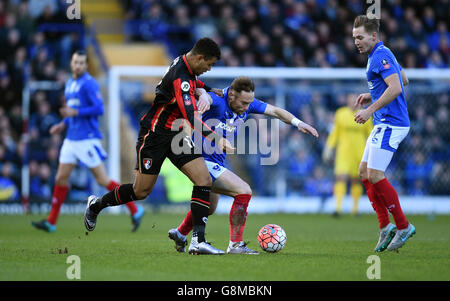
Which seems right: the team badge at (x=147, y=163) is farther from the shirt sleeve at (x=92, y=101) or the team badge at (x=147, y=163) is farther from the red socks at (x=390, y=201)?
the shirt sleeve at (x=92, y=101)

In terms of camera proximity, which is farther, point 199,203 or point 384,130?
point 384,130

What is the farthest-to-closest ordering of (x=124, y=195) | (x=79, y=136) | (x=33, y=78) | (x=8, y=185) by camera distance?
(x=33, y=78) < (x=8, y=185) < (x=79, y=136) < (x=124, y=195)

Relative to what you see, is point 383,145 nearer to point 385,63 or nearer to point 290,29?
point 385,63

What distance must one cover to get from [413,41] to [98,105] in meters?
12.2

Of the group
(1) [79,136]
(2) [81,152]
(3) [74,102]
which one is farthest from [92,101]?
(2) [81,152]

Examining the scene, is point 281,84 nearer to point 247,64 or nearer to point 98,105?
point 247,64

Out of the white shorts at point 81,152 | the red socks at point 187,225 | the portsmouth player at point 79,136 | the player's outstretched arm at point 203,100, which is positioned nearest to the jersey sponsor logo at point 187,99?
the player's outstretched arm at point 203,100

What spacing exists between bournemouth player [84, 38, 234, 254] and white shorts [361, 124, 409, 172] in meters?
1.73

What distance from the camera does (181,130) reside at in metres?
7.15

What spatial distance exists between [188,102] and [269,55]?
1249 cm

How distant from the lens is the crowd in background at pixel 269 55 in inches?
633

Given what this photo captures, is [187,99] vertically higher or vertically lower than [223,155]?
higher

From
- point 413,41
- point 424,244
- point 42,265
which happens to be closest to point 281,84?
point 413,41
